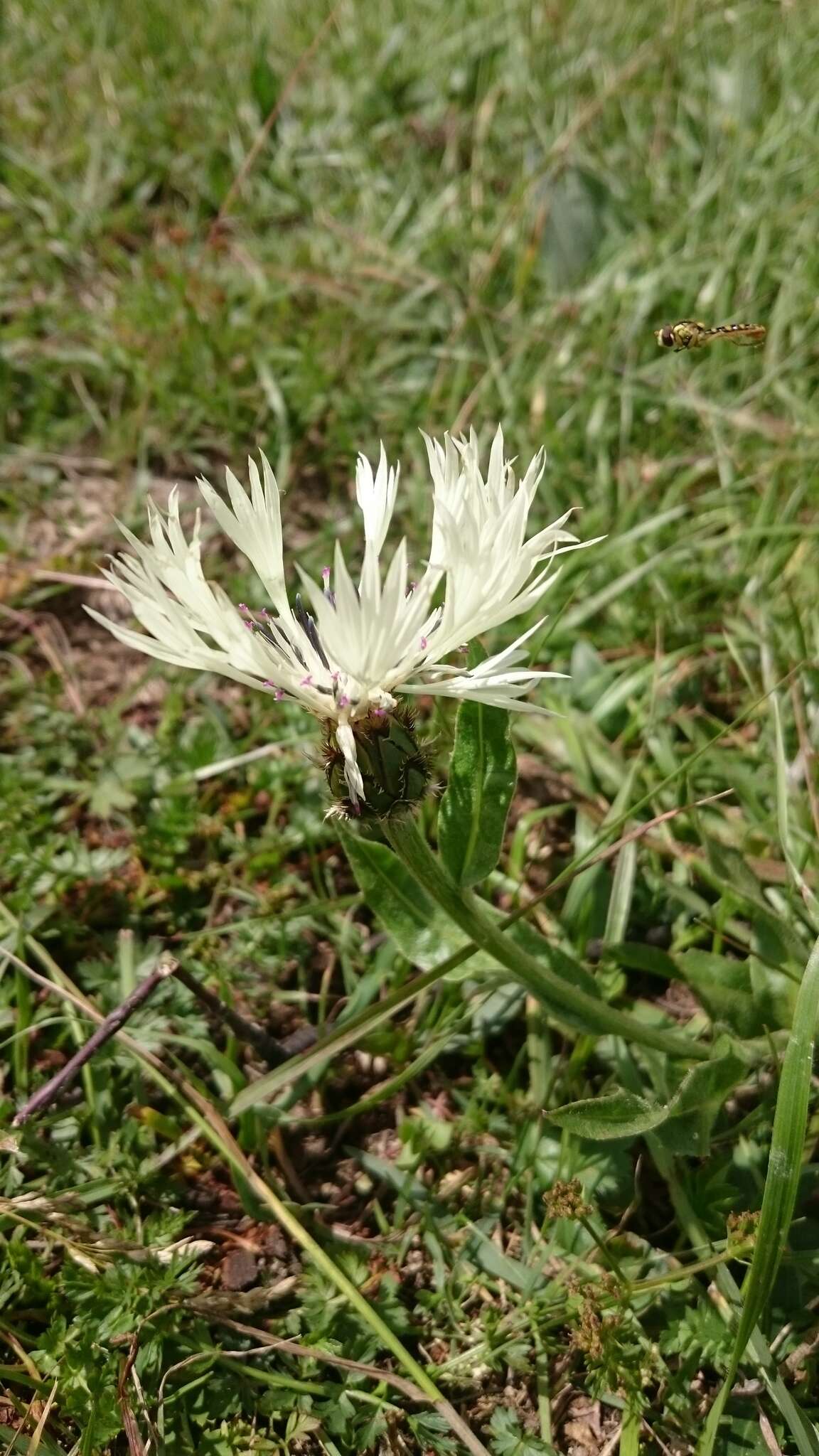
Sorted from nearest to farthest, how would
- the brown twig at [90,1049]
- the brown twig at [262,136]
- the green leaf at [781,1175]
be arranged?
the green leaf at [781,1175] < the brown twig at [90,1049] < the brown twig at [262,136]

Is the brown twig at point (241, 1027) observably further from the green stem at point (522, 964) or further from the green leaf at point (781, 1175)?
the green leaf at point (781, 1175)

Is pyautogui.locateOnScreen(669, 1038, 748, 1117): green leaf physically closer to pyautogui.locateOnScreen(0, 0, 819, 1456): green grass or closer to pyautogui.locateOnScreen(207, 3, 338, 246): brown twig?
pyautogui.locateOnScreen(0, 0, 819, 1456): green grass

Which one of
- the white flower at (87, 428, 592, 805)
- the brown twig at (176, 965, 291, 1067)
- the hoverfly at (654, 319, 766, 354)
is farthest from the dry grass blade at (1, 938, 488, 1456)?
the hoverfly at (654, 319, 766, 354)

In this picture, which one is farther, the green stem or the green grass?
the green grass

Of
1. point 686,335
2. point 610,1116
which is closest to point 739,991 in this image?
point 610,1116

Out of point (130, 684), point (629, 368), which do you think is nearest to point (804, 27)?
point (629, 368)

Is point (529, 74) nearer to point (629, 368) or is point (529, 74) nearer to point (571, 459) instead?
point (629, 368)

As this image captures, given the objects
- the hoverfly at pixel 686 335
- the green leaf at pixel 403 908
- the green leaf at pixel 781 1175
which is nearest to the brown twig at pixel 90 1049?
the green leaf at pixel 403 908
